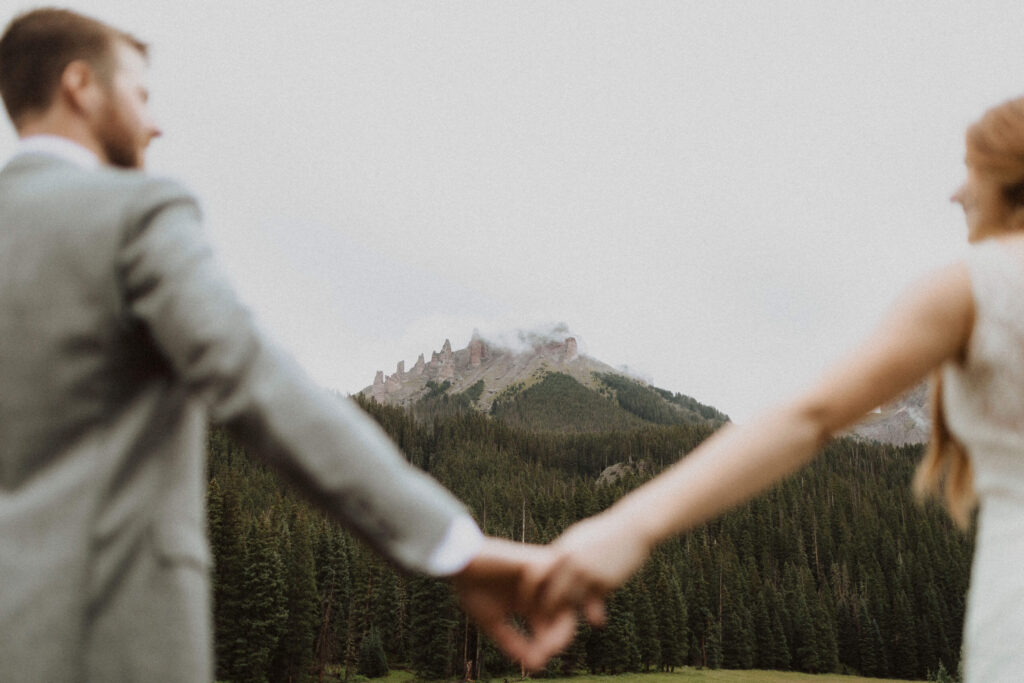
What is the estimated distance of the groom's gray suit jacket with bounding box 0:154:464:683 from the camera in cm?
150

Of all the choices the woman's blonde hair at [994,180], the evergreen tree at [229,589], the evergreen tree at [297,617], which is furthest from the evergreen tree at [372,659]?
the woman's blonde hair at [994,180]

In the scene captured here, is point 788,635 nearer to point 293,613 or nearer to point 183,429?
point 293,613

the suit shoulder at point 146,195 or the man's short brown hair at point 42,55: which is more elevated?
the man's short brown hair at point 42,55

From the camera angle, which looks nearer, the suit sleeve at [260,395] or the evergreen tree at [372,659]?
the suit sleeve at [260,395]

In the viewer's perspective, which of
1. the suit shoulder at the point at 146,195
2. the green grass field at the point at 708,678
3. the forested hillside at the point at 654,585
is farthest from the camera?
the green grass field at the point at 708,678

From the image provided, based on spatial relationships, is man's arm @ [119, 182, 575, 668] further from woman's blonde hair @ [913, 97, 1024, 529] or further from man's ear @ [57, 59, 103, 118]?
woman's blonde hair @ [913, 97, 1024, 529]

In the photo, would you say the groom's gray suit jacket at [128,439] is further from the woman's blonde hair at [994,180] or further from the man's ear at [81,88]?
the woman's blonde hair at [994,180]

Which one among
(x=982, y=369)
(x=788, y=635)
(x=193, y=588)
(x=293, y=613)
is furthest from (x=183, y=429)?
(x=788, y=635)

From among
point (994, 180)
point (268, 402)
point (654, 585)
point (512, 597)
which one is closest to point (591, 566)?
point (512, 597)

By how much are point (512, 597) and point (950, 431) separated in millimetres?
1308

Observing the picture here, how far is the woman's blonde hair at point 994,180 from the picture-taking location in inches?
80.4

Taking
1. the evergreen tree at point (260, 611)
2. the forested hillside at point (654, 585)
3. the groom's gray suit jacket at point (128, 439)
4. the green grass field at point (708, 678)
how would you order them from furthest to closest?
1. the green grass field at point (708, 678)
2. the forested hillside at point (654, 585)
3. the evergreen tree at point (260, 611)
4. the groom's gray suit jacket at point (128, 439)

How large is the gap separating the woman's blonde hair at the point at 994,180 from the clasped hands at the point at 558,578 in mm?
949

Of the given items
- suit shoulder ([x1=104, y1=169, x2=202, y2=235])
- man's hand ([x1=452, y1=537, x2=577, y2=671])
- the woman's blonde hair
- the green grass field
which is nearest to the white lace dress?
the woman's blonde hair
